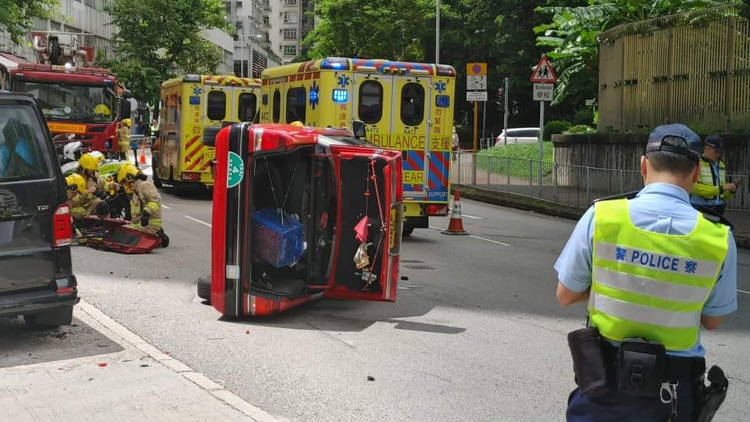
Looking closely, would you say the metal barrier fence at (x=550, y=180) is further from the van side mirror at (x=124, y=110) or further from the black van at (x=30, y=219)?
the black van at (x=30, y=219)

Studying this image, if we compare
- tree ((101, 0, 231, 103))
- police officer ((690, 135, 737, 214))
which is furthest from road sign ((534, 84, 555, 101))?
tree ((101, 0, 231, 103))

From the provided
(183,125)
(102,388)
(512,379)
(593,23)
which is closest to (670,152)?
(512,379)

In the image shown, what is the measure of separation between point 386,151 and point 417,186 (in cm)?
625

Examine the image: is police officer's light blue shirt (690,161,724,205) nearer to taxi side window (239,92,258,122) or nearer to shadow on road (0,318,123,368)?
shadow on road (0,318,123,368)

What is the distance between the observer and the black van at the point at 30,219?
747 centimetres

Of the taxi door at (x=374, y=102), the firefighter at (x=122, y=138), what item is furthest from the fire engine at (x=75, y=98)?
the taxi door at (x=374, y=102)

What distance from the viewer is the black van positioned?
24.5 ft

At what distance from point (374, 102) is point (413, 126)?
0.77 meters

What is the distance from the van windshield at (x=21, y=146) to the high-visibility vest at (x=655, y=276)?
17.9 ft

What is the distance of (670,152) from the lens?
11.6ft

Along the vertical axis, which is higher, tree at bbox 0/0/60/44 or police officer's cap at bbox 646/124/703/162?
tree at bbox 0/0/60/44

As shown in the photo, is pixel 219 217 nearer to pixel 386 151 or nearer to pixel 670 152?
pixel 386 151

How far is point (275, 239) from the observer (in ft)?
29.5

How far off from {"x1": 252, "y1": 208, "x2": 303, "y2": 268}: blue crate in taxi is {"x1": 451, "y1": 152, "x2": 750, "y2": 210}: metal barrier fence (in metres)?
12.3
